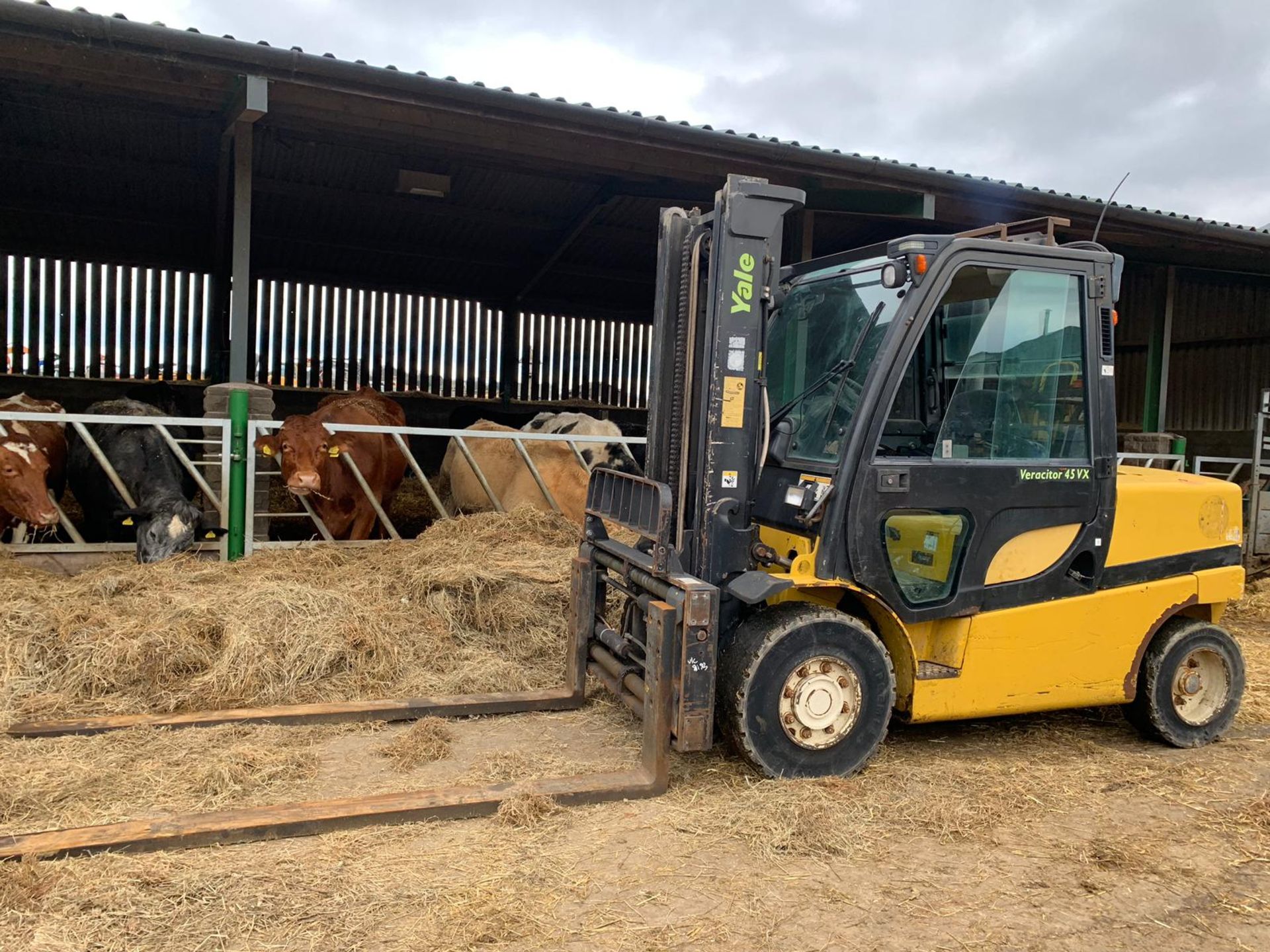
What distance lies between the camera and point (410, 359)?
1916 centimetres

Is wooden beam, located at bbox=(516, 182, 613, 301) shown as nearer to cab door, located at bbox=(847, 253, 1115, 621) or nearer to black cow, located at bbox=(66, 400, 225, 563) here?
black cow, located at bbox=(66, 400, 225, 563)

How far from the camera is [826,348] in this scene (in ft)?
14.1

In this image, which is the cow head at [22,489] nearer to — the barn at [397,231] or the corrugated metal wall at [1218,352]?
the barn at [397,231]

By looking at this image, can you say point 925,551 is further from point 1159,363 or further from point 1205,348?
point 1205,348

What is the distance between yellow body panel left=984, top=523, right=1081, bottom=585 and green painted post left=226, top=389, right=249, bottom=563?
508cm

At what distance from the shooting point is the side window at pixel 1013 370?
4152mm

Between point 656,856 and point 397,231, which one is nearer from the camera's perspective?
point 656,856

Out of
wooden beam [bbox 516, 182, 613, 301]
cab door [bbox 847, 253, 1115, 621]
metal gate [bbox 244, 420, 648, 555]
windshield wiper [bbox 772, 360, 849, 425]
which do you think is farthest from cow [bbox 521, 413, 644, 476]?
cab door [bbox 847, 253, 1115, 621]

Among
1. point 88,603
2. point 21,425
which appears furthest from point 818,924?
point 21,425

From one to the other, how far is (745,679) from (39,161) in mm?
11212

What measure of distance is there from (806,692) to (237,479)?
4.71m

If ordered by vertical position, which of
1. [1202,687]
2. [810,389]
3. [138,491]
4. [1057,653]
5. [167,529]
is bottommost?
[1202,687]

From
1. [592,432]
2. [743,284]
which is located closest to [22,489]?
[592,432]

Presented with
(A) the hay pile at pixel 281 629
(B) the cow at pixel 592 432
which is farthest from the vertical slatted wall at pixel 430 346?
(A) the hay pile at pixel 281 629
